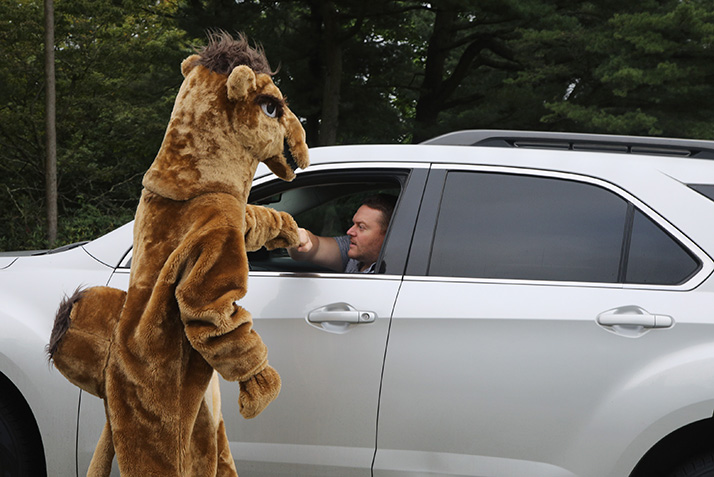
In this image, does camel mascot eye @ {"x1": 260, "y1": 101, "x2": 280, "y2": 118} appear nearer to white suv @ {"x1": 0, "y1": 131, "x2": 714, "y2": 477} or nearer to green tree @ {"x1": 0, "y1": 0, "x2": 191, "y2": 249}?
white suv @ {"x1": 0, "y1": 131, "x2": 714, "y2": 477}

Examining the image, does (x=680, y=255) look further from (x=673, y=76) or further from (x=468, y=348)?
(x=673, y=76)

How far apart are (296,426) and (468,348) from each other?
0.68 m

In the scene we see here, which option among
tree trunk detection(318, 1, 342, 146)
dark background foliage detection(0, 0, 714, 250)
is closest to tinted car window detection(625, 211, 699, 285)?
dark background foliage detection(0, 0, 714, 250)

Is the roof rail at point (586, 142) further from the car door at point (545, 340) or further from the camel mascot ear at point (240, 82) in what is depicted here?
the camel mascot ear at point (240, 82)

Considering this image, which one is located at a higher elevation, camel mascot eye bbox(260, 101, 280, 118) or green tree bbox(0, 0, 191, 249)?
camel mascot eye bbox(260, 101, 280, 118)

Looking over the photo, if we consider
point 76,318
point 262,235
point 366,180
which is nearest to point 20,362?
point 76,318

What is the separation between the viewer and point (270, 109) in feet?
7.66

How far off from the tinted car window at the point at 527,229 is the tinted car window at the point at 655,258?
0.05 meters

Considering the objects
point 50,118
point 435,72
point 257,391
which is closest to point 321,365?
point 257,391

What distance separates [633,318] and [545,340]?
0.97 ft

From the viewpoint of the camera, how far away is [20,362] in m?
2.96

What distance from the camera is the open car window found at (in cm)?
307

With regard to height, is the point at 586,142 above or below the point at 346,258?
above

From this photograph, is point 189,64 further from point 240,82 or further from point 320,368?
point 320,368
